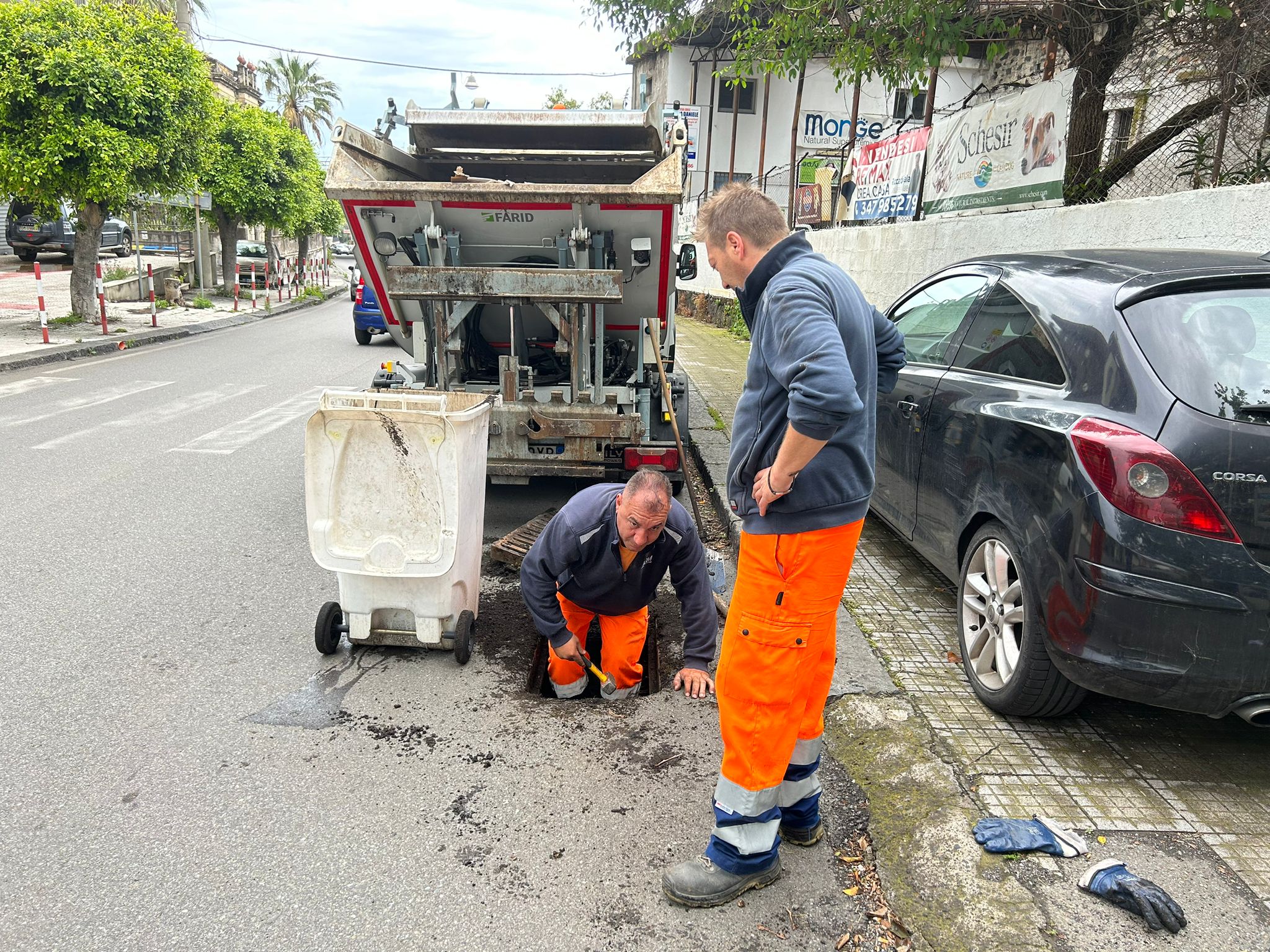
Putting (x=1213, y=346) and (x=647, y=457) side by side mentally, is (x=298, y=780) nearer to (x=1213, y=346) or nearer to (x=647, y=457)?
(x=647, y=457)

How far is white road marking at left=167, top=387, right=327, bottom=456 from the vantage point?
7.73 metres

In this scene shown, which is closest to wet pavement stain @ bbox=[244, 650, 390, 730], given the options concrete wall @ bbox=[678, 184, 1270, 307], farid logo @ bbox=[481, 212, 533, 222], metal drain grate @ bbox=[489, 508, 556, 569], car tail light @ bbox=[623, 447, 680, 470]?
metal drain grate @ bbox=[489, 508, 556, 569]

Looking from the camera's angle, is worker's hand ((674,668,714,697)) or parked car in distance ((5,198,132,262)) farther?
parked car in distance ((5,198,132,262))

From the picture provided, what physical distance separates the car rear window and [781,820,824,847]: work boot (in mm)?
1721

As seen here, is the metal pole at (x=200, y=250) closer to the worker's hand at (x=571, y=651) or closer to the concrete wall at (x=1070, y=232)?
the concrete wall at (x=1070, y=232)

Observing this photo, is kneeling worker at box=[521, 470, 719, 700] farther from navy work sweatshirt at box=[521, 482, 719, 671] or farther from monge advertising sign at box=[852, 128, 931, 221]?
monge advertising sign at box=[852, 128, 931, 221]

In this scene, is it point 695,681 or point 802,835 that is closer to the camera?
point 802,835

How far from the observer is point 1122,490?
8.72 feet

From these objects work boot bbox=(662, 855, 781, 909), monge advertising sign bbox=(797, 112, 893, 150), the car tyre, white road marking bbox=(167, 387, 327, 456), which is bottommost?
work boot bbox=(662, 855, 781, 909)

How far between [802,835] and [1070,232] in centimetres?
567

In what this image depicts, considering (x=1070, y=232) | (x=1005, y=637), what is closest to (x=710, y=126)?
(x=1070, y=232)

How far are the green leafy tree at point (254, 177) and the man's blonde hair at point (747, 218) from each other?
73.9 feet

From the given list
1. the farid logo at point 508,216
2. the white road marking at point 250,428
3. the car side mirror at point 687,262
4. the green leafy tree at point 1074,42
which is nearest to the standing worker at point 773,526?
the farid logo at point 508,216

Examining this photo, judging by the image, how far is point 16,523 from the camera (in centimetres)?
555
